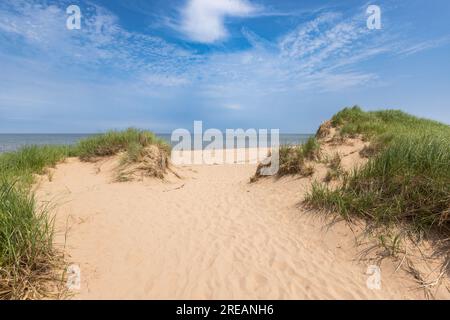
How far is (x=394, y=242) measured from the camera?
3.75m

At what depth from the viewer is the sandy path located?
3.29m

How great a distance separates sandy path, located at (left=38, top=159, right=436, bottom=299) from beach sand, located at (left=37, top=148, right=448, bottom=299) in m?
0.01

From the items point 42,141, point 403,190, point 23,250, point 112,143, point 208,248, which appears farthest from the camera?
point 42,141

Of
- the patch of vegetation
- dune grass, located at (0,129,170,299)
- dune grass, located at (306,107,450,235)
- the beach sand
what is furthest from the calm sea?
dune grass, located at (0,129,170,299)

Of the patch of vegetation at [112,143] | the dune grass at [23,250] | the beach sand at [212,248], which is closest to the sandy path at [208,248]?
the beach sand at [212,248]

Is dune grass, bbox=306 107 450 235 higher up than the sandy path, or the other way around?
dune grass, bbox=306 107 450 235

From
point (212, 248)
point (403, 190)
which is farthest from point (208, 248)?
point (403, 190)

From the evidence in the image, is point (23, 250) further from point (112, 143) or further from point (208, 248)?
point (112, 143)

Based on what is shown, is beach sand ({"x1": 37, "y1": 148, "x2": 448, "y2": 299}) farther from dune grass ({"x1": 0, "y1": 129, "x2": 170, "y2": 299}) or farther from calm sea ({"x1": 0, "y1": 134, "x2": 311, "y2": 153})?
calm sea ({"x1": 0, "y1": 134, "x2": 311, "y2": 153})

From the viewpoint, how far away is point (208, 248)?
4.32m

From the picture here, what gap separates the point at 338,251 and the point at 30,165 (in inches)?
346

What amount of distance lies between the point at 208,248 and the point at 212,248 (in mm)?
68

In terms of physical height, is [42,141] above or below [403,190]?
above
